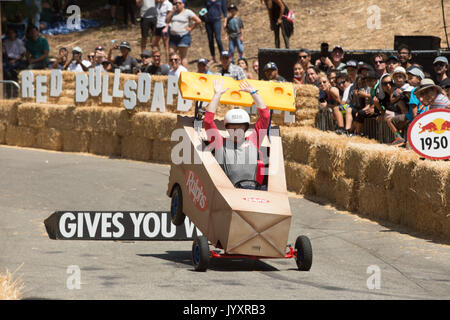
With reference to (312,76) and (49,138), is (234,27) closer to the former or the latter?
(312,76)

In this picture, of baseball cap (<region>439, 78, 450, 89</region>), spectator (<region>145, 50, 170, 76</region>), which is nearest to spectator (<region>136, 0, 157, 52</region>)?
spectator (<region>145, 50, 170, 76</region>)

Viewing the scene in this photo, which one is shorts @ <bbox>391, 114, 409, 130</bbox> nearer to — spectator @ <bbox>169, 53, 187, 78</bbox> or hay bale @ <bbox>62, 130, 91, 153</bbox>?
spectator @ <bbox>169, 53, 187, 78</bbox>

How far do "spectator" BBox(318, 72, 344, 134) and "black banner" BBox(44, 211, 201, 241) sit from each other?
5090 millimetres

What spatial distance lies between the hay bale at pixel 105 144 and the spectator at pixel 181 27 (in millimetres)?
2320

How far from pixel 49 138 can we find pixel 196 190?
11631 mm

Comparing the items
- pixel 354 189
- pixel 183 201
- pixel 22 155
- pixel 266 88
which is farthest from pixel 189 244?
pixel 22 155

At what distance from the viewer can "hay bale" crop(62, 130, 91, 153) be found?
65.3 feet

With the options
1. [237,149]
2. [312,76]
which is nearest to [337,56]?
[312,76]

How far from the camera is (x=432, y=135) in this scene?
11.4m
